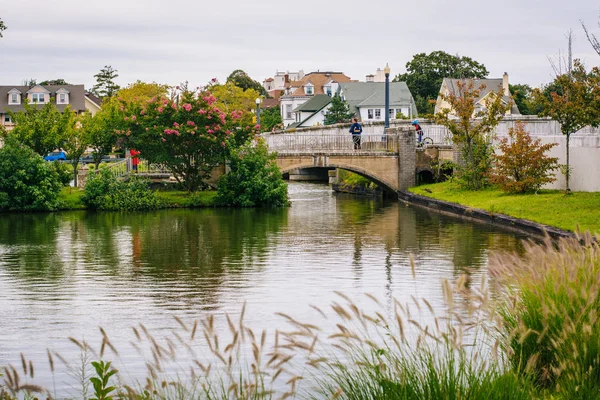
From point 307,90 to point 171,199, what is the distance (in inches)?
3395

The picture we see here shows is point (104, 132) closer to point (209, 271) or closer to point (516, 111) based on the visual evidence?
point (209, 271)

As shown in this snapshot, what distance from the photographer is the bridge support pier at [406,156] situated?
4806cm

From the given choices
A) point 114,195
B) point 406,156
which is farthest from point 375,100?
point 114,195

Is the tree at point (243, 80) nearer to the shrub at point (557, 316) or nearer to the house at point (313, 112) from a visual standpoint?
the house at point (313, 112)

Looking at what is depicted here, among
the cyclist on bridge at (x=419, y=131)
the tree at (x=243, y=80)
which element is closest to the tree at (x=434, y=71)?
the tree at (x=243, y=80)

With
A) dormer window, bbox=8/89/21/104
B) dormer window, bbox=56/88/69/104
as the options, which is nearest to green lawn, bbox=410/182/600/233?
dormer window, bbox=56/88/69/104

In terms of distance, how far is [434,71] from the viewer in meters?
111

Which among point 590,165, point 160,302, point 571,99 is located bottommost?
point 160,302

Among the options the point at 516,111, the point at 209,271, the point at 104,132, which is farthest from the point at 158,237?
the point at 516,111

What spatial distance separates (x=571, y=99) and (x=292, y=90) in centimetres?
10259

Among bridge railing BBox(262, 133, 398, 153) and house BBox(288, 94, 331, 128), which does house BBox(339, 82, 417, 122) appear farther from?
Answer: bridge railing BBox(262, 133, 398, 153)

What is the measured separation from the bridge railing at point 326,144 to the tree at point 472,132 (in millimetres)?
6193

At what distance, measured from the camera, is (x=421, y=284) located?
62.6 feet

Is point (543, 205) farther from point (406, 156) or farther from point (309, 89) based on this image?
point (309, 89)
